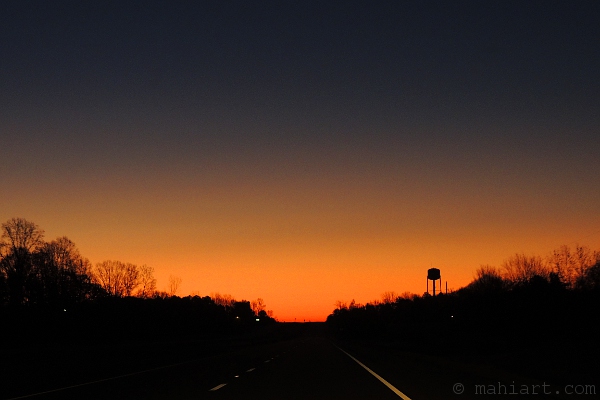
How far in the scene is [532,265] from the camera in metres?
115

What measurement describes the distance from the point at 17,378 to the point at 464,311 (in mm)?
74960

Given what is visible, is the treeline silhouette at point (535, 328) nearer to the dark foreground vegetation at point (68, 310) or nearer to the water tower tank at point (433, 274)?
the dark foreground vegetation at point (68, 310)

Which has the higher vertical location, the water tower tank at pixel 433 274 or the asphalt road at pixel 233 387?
the water tower tank at pixel 433 274

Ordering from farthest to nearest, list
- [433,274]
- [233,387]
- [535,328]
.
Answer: [433,274] < [535,328] < [233,387]

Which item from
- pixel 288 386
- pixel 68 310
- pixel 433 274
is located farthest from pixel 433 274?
pixel 288 386

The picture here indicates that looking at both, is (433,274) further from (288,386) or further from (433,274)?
(288,386)

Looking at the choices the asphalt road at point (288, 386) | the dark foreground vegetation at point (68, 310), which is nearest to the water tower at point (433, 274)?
the dark foreground vegetation at point (68, 310)

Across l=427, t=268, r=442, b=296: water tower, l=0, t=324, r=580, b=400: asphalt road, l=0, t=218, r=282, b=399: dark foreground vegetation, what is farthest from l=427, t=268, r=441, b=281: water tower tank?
l=0, t=324, r=580, b=400: asphalt road

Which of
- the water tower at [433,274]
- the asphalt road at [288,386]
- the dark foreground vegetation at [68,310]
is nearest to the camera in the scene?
the asphalt road at [288,386]

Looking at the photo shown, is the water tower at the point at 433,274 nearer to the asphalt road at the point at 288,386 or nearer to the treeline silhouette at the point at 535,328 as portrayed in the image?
the treeline silhouette at the point at 535,328

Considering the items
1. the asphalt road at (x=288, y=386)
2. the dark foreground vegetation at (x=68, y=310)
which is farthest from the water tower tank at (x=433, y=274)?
the asphalt road at (x=288, y=386)

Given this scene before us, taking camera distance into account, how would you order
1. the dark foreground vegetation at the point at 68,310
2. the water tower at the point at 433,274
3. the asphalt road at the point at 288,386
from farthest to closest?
the water tower at the point at 433,274, the dark foreground vegetation at the point at 68,310, the asphalt road at the point at 288,386

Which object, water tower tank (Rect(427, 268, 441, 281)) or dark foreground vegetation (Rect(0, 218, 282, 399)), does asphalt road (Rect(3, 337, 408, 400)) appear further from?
water tower tank (Rect(427, 268, 441, 281))

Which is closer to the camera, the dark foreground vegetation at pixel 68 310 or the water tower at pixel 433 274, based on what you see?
the dark foreground vegetation at pixel 68 310
